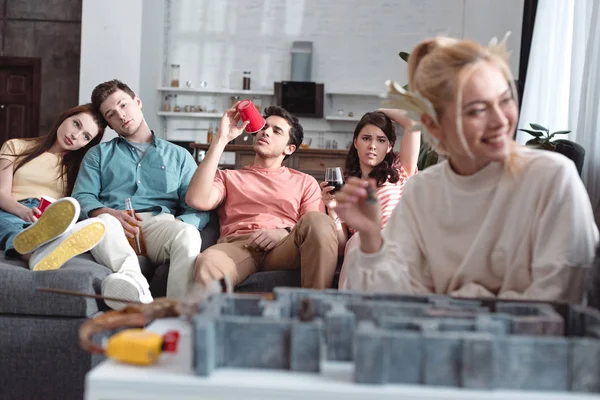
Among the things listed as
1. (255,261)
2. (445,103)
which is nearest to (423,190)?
(445,103)

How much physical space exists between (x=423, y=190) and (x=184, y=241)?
148 centimetres

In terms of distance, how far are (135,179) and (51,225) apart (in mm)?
888

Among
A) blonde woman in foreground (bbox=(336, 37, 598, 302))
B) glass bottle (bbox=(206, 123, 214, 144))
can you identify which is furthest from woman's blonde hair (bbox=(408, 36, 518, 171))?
glass bottle (bbox=(206, 123, 214, 144))

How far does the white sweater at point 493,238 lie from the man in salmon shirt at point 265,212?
3.91ft

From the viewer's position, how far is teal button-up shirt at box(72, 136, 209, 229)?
3342 millimetres

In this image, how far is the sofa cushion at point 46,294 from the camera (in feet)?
7.93

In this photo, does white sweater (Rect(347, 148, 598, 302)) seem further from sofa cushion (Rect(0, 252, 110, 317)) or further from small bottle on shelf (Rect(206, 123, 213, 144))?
small bottle on shelf (Rect(206, 123, 213, 144))

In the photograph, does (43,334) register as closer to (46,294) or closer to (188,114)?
(46,294)

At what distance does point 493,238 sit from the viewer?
1491 mm

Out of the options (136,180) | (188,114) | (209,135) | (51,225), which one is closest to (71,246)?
(51,225)

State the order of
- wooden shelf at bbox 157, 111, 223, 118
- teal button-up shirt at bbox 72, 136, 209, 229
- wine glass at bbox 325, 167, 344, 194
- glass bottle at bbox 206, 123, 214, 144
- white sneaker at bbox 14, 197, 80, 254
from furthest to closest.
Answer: wooden shelf at bbox 157, 111, 223, 118
glass bottle at bbox 206, 123, 214, 144
teal button-up shirt at bbox 72, 136, 209, 229
wine glass at bbox 325, 167, 344, 194
white sneaker at bbox 14, 197, 80, 254

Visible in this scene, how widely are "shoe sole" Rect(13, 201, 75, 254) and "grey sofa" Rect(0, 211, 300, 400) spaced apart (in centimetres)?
11

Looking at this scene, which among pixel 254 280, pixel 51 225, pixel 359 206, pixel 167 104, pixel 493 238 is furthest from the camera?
pixel 167 104

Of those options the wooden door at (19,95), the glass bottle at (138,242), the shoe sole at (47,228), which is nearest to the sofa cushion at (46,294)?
the shoe sole at (47,228)
